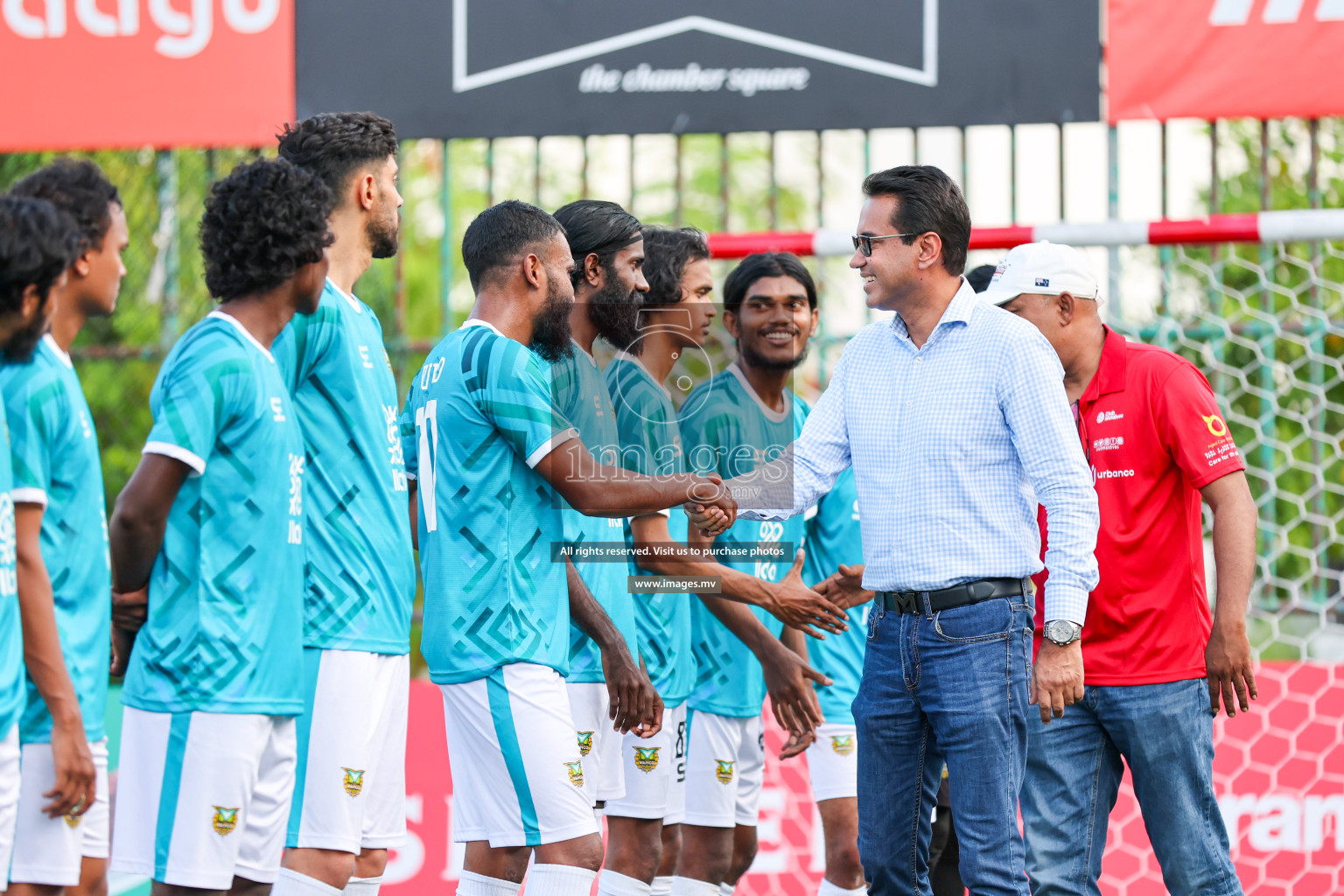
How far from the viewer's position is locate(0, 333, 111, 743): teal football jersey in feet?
8.79

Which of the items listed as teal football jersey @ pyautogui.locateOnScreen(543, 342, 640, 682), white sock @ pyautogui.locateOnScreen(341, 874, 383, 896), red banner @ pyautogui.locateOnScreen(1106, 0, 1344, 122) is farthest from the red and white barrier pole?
white sock @ pyautogui.locateOnScreen(341, 874, 383, 896)

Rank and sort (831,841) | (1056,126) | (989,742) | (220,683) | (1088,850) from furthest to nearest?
(1056,126) → (831,841) → (1088,850) → (989,742) → (220,683)

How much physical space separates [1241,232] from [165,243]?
224 inches

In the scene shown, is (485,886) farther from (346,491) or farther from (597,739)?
(346,491)

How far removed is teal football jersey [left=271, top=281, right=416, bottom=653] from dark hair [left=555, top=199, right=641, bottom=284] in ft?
3.11

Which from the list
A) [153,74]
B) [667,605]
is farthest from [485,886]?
[153,74]

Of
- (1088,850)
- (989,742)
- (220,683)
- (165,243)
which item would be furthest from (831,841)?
(165,243)

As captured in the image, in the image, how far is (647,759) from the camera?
431 cm

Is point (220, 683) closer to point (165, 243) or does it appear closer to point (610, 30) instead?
point (610, 30)

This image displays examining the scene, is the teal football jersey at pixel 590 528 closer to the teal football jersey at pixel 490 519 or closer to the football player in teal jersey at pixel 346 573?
the teal football jersey at pixel 490 519

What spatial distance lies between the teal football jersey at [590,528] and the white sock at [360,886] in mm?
817

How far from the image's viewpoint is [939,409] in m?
3.39

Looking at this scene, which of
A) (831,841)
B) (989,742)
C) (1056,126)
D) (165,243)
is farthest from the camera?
(165,243)

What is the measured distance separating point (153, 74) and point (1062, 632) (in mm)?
5064
